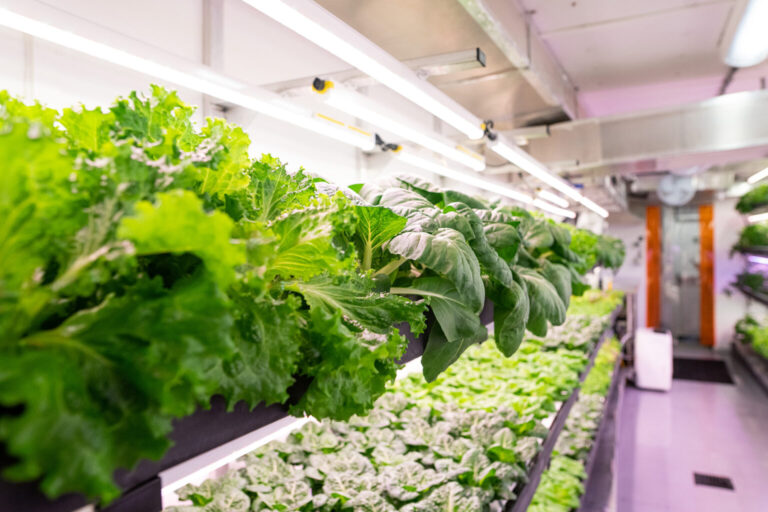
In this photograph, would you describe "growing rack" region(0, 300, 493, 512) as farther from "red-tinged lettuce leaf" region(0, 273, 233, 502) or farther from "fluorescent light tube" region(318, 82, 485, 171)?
"fluorescent light tube" region(318, 82, 485, 171)

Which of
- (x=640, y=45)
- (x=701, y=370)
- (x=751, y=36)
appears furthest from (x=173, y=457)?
(x=701, y=370)

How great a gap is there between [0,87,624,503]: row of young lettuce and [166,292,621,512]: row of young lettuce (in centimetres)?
67

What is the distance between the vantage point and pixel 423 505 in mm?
1569

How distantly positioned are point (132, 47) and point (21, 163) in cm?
150

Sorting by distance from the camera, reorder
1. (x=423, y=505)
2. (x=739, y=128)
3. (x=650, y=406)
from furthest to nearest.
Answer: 1. (x=650, y=406)
2. (x=739, y=128)
3. (x=423, y=505)

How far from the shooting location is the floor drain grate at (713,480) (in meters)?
5.04

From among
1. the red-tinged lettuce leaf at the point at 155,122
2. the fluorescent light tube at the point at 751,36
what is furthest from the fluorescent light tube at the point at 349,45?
the fluorescent light tube at the point at 751,36

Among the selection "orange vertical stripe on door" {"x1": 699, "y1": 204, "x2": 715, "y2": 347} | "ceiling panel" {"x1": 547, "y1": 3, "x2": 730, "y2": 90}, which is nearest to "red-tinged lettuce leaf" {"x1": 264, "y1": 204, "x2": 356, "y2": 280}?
"ceiling panel" {"x1": 547, "y1": 3, "x2": 730, "y2": 90}

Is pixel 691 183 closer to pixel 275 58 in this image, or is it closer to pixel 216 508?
pixel 275 58

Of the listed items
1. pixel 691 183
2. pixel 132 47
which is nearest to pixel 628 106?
pixel 691 183

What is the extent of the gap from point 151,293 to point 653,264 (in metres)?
14.8

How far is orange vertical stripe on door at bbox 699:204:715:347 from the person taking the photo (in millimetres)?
12508

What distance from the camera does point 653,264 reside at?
1334 cm

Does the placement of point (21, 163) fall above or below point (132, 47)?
below
